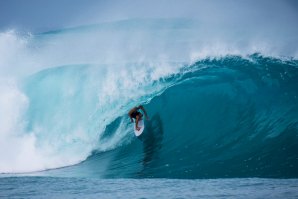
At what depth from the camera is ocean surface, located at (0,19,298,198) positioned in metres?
4.55

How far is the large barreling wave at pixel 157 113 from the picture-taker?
5.40m

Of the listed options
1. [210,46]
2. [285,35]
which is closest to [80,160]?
[210,46]

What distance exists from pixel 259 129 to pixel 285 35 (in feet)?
17.2

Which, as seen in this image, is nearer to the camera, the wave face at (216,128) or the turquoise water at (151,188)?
the turquoise water at (151,188)

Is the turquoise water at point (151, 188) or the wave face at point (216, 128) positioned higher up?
the wave face at point (216, 128)

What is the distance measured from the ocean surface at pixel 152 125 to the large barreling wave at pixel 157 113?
0.02 metres

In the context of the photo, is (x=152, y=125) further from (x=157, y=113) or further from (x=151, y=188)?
(x=151, y=188)

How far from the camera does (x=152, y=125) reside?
6930 millimetres

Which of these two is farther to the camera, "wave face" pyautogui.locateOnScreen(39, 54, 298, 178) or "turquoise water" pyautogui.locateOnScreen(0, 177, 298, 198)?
"wave face" pyautogui.locateOnScreen(39, 54, 298, 178)

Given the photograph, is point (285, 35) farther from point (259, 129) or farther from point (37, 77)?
point (37, 77)

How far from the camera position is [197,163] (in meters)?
5.17

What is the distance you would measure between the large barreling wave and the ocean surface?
0.02m

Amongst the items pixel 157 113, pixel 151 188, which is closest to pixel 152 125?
pixel 157 113

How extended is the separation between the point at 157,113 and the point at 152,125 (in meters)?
0.42
